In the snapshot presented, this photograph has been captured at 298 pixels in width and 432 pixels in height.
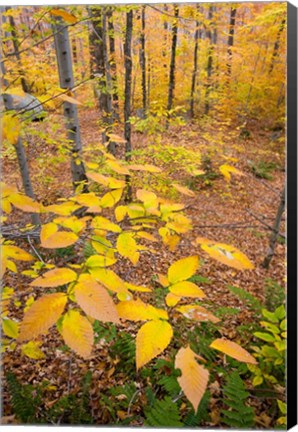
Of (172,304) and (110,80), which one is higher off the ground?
(110,80)

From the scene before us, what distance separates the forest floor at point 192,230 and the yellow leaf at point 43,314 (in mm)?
375

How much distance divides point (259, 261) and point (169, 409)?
203 centimetres

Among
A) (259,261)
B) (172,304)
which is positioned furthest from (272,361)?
(259,261)

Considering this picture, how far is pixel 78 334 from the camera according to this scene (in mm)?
614

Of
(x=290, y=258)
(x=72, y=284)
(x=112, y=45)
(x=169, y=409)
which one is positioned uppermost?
(x=112, y=45)

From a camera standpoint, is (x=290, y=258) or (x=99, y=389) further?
(x=99, y=389)

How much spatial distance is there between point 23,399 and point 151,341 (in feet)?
3.55

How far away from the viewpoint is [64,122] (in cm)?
236

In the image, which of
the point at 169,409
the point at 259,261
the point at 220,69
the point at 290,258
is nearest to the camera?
the point at 169,409

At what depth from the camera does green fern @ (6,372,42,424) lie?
1.34 m

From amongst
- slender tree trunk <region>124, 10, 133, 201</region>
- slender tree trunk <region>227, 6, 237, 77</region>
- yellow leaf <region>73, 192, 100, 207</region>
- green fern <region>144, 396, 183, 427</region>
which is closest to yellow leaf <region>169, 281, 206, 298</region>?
yellow leaf <region>73, 192, 100, 207</region>

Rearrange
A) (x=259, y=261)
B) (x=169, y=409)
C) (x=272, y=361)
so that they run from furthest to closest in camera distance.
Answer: (x=259, y=261), (x=272, y=361), (x=169, y=409)

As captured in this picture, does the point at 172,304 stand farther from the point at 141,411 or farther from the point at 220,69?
the point at 220,69

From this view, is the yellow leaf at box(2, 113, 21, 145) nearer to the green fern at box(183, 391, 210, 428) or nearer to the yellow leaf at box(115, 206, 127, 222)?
the yellow leaf at box(115, 206, 127, 222)
